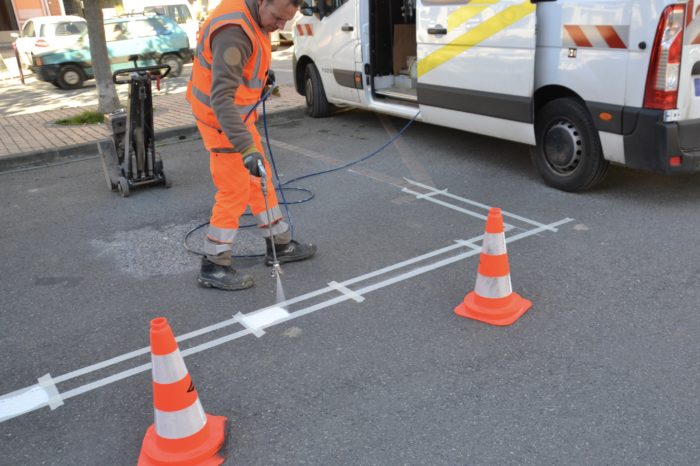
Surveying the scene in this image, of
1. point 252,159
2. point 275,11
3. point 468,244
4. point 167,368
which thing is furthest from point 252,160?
point 468,244

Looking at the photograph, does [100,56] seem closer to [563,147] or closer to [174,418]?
[563,147]

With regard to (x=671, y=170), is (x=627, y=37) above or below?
above

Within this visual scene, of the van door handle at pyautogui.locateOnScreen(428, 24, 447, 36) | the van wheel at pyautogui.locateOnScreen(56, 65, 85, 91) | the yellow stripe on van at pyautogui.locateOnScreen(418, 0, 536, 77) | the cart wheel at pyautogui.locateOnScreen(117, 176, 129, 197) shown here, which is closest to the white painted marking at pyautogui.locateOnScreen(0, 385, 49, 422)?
the cart wheel at pyautogui.locateOnScreen(117, 176, 129, 197)

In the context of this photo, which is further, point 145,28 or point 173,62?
point 173,62

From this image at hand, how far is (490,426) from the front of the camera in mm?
2646

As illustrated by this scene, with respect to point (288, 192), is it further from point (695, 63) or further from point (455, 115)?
point (695, 63)

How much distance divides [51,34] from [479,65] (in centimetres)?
1245

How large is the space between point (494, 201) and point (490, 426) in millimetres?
2981

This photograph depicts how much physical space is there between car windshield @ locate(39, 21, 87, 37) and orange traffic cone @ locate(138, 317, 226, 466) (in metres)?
14.5

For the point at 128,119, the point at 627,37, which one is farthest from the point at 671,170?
the point at 128,119

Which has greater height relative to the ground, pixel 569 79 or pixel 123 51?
pixel 569 79

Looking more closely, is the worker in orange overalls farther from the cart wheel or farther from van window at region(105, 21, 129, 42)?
van window at region(105, 21, 129, 42)

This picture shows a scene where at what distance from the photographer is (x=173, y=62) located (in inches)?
629

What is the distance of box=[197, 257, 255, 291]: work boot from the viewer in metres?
3.99
